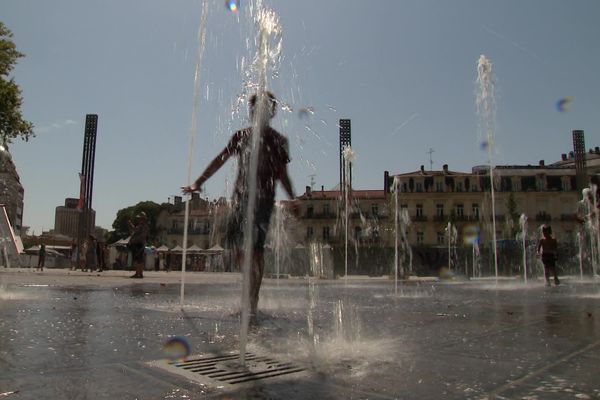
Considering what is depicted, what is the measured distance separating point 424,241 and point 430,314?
60.6 meters

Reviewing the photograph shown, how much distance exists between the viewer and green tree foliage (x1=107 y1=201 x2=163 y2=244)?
252 feet

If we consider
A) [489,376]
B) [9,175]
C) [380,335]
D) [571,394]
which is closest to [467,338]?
[380,335]

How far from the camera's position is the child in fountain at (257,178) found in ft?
15.0

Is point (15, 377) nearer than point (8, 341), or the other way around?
point (15, 377)

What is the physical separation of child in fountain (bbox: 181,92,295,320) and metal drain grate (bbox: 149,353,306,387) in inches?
72.1

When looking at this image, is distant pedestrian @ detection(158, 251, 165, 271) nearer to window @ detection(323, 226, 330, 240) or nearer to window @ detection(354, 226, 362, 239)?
window @ detection(323, 226, 330, 240)

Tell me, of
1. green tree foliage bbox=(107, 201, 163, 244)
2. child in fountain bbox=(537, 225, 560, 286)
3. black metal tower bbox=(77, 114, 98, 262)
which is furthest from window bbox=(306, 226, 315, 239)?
child in fountain bbox=(537, 225, 560, 286)

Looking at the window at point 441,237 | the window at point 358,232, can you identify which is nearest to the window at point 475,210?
the window at point 441,237

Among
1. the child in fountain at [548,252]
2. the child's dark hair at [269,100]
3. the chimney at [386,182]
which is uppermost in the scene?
the chimney at [386,182]

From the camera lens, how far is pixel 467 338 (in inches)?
137

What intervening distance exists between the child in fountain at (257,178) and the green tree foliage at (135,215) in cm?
7483

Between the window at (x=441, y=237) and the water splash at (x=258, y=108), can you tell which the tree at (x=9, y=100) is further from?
the window at (x=441, y=237)

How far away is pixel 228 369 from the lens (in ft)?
8.11

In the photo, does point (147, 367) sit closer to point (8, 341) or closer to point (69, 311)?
point (8, 341)
